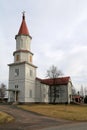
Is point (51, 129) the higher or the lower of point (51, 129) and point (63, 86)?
the lower

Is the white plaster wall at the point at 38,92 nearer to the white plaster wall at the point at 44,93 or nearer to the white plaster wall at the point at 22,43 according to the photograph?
the white plaster wall at the point at 44,93

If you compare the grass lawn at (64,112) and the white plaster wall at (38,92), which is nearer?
the grass lawn at (64,112)

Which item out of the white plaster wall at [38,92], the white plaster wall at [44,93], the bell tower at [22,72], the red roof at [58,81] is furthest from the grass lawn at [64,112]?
the red roof at [58,81]

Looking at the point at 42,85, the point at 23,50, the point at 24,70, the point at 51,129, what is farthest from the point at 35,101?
→ the point at 51,129

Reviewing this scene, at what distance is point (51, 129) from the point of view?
16.7 m

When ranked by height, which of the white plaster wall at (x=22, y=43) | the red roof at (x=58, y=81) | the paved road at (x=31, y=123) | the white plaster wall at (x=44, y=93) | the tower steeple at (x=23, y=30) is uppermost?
the tower steeple at (x=23, y=30)

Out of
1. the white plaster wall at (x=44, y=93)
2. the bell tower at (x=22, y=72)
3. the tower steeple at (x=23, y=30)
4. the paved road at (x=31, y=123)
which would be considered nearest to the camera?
the paved road at (x=31, y=123)

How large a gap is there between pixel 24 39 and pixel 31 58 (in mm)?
5157

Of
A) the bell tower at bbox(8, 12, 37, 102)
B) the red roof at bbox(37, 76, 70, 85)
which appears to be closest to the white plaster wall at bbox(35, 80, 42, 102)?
the bell tower at bbox(8, 12, 37, 102)

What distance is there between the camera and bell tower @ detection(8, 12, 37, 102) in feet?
173

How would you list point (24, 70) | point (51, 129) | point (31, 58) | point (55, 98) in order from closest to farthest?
point (51, 129) → point (24, 70) → point (31, 58) → point (55, 98)

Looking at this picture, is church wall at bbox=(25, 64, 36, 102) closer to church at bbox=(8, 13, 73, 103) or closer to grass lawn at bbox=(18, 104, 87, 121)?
church at bbox=(8, 13, 73, 103)

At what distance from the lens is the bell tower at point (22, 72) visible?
52.8 m

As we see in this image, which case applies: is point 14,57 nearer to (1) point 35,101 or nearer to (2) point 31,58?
(2) point 31,58
